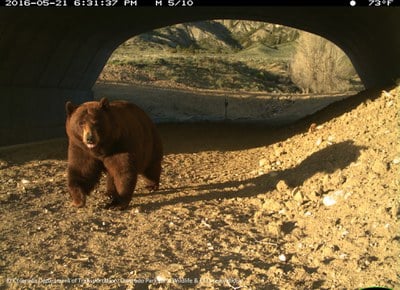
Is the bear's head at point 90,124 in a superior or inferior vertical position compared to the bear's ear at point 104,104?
inferior

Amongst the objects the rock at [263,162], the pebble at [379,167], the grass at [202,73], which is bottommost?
the grass at [202,73]

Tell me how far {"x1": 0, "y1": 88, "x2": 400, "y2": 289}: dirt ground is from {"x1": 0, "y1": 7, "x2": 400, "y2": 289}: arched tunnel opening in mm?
23

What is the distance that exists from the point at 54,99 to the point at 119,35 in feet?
10.5

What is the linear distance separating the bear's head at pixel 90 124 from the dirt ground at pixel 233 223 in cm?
98

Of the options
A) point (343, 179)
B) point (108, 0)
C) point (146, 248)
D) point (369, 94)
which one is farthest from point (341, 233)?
point (369, 94)

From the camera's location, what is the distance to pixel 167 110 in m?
24.4

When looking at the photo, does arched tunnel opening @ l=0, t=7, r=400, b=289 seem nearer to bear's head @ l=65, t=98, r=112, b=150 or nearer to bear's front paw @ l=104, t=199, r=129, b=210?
bear's front paw @ l=104, t=199, r=129, b=210

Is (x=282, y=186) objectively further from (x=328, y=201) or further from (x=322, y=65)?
(x=322, y=65)

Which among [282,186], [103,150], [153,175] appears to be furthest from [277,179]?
[103,150]

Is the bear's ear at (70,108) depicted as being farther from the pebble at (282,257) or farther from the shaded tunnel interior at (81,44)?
the shaded tunnel interior at (81,44)

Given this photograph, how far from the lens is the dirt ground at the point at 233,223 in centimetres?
459

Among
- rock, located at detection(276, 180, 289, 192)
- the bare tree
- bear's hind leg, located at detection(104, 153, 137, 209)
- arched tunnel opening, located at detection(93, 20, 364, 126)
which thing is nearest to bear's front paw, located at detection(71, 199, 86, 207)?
bear's hind leg, located at detection(104, 153, 137, 209)

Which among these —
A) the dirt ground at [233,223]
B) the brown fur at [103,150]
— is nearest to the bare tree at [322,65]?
the dirt ground at [233,223]

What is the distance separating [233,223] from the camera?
6.19 m
